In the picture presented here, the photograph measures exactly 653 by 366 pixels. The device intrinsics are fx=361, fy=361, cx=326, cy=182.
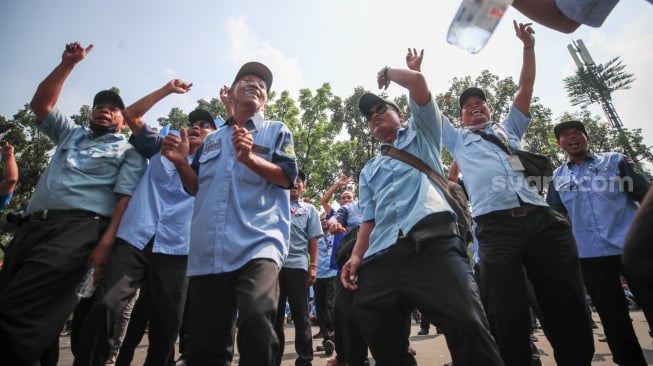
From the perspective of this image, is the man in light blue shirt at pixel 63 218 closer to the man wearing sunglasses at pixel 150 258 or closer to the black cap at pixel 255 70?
the man wearing sunglasses at pixel 150 258

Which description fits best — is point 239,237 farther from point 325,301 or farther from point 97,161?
point 325,301

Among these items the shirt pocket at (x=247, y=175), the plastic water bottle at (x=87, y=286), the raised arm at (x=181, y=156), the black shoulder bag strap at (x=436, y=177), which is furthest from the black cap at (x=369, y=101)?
the plastic water bottle at (x=87, y=286)

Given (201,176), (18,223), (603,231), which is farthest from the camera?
(603,231)

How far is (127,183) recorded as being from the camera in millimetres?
2998

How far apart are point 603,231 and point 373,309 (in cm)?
277

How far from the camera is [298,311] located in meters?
4.75

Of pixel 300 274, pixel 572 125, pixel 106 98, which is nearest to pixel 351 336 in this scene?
pixel 300 274

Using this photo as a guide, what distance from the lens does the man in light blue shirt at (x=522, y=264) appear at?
2541mm

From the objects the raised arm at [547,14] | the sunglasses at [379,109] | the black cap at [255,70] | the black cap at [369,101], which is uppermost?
the black cap at [255,70]

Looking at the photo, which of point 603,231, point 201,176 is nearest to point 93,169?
point 201,176

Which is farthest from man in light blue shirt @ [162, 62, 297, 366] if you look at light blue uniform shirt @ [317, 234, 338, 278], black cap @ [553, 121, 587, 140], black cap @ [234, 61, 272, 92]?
light blue uniform shirt @ [317, 234, 338, 278]

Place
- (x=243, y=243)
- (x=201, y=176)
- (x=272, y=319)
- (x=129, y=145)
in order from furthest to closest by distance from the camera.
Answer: (x=129, y=145), (x=201, y=176), (x=243, y=243), (x=272, y=319)

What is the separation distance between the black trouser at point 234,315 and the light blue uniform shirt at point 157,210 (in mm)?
895

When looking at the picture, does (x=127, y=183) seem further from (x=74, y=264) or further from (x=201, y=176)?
(x=201, y=176)
